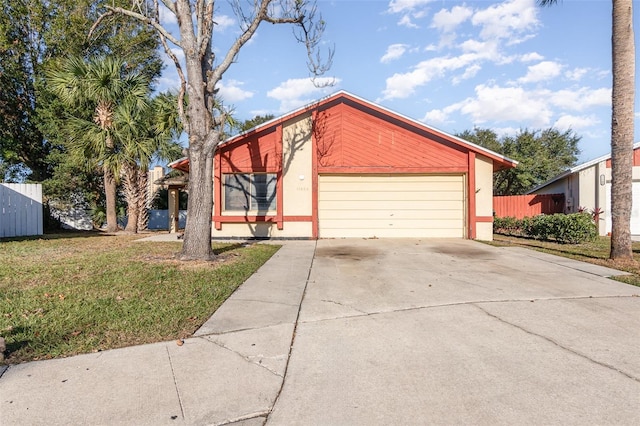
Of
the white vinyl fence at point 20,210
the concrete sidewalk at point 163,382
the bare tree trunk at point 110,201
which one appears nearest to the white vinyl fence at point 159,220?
the bare tree trunk at point 110,201

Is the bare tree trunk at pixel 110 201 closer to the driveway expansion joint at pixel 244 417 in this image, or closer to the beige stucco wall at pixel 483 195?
the beige stucco wall at pixel 483 195

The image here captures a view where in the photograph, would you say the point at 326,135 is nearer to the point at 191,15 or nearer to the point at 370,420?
the point at 191,15

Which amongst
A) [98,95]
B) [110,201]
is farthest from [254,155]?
[110,201]

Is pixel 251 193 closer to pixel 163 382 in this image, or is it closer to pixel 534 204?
pixel 163 382

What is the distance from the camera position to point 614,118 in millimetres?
7855

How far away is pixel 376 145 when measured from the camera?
12.5 metres

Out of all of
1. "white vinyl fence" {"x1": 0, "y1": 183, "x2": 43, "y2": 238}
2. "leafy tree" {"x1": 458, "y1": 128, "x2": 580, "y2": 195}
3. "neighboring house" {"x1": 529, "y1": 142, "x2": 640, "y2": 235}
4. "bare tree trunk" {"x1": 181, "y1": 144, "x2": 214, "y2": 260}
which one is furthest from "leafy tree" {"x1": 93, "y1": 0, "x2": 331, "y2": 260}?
"leafy tree" {"x1": 458, "y1": 128, "x2": 580, "y2": 195}

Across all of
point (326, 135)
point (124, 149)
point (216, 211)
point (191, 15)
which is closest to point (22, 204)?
point (124, 149)

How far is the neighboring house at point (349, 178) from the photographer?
12.3 meters

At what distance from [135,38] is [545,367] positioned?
73.9 ft

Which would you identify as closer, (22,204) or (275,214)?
(275,214)

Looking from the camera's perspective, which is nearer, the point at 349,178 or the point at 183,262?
the point at 183,262

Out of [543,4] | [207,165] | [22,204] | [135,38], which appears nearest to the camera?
[207,165]

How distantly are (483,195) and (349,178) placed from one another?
4661mm
